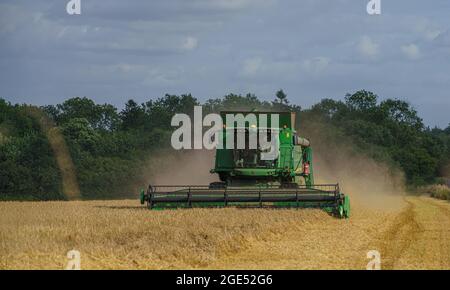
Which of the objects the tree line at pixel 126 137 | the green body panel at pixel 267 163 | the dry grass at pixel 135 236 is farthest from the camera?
the tree line at pixel 126 137

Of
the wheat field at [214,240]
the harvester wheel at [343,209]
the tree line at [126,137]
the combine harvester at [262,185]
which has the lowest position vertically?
the wheat field at [214,240]

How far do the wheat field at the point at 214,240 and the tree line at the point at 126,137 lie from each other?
17940 millimetres

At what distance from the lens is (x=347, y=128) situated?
202 ft

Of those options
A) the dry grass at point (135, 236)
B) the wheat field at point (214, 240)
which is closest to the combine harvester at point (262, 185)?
the wheat field at point (214, 240)

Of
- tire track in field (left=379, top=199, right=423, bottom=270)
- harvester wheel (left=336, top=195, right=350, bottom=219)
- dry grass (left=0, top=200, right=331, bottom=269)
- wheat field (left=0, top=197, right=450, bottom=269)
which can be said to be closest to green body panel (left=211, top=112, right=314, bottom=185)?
harvester wheel (left=336, top=195, right=350, bottom=219)

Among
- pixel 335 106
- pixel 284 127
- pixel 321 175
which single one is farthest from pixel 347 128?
pixel 284 127

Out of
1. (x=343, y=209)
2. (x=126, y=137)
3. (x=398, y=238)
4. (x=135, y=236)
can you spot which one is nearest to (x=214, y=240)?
(x=135, y=236)

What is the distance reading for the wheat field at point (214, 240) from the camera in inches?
527

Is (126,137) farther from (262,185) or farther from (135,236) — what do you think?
(135,236)

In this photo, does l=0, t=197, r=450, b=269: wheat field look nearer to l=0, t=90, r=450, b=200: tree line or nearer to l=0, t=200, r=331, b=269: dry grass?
l=0, t=200, r=331, b=269: dry grass

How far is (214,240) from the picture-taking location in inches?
608

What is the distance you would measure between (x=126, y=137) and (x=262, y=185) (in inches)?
1280

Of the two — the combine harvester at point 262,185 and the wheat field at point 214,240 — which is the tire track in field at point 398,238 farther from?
the combine harvester at point 262,185
